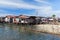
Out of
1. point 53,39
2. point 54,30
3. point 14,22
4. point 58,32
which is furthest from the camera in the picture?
point 14,22

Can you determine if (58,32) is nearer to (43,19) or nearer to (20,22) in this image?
(20,22)

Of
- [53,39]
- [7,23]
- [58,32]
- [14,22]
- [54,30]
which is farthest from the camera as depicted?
[7,23]

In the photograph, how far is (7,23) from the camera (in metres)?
84.2

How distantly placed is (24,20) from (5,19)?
25.3 ft

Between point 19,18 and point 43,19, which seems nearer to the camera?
point 19,18

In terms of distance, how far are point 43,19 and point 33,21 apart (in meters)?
10.0

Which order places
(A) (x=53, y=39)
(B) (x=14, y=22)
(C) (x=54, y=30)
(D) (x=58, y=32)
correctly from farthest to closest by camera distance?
(B) (x=14, y=22) → (C) (x=54, y=30) → (D) (x=58, y=32) → (A) (x=53, y=39)

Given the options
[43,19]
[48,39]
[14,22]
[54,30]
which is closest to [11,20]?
[14,22]

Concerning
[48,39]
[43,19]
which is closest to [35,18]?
[43,19]

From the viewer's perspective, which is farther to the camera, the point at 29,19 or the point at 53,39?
the point at 29,19

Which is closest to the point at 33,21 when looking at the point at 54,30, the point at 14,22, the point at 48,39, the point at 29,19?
the point at 29,19

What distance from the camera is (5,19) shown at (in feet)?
259

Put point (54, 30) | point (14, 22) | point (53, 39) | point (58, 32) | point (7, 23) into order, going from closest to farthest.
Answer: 1. point (53, 39)
2. point (58, 32)
3. point (54, 30)
4. point (14, 22)
5. point (7, 23)

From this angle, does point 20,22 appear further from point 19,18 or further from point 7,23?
point 7,23
